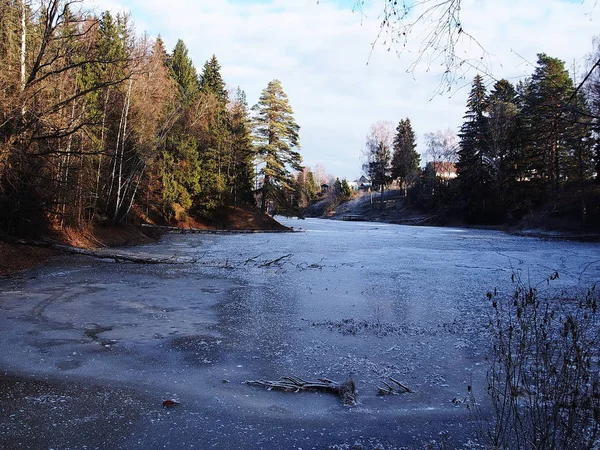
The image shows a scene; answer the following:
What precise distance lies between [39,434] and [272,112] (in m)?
40.0

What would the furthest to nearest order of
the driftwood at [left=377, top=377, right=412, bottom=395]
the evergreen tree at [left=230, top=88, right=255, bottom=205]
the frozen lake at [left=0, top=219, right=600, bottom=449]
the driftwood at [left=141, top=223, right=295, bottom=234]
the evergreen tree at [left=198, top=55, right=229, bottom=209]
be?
the evergreen tree at [left=230, top=88, right=255, bottom=205] → the evergreen tree at [left=198, top=55, right=229, bottom=209] → the driftwood at [left=141, top=223, right=295, bottom=234] → the driftwood at [left=377, top=377, right=412, bottom=395] → the frozen lake at [left=0, top=219, right=600, bottom=449]

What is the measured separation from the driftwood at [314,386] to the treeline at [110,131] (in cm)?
953

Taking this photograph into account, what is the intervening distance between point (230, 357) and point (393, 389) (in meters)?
2.09

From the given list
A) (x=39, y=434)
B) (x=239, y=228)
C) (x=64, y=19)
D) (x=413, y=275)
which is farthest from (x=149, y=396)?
(x=239, y=228)

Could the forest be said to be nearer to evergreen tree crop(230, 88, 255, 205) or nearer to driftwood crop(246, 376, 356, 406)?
evergreen tree crop(230, 88, 255, 205)

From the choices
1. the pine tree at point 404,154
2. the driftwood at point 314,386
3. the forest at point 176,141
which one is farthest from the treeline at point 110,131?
the pine tree at point 404,154

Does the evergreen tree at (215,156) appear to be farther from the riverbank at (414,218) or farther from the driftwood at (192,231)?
the riverbank at (414,218)

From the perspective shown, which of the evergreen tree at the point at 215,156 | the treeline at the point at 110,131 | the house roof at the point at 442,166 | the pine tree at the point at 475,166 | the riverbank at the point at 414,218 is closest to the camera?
the treeline at the point at 110,131

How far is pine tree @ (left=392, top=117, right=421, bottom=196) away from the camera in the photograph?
65.9 meters

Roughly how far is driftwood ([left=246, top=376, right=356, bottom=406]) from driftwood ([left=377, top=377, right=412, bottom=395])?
11.5 inches

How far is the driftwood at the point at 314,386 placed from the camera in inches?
167

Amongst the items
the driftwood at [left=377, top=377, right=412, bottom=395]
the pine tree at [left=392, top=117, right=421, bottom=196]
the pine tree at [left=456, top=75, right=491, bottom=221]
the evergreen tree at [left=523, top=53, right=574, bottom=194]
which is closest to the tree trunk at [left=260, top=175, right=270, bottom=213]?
the pine tree at [left=456, top=75, right=491, bottom=221]

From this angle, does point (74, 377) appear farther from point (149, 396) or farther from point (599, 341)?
point (599, 341)

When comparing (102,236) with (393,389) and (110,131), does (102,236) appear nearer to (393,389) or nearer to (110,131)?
(110,131)
